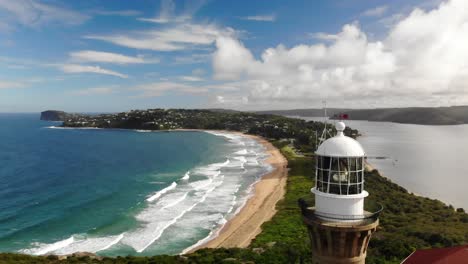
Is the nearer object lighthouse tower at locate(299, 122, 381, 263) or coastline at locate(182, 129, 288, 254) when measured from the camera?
lighthouse tower at locate(299, 122, 381, 263)

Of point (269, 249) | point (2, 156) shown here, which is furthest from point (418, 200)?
point (2, 156)

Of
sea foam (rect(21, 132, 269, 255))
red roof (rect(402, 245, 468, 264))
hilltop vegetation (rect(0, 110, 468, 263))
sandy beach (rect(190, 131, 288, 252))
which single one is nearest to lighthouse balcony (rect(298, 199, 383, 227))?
hilltop vegetation (rect(0, 110, 468, 263))

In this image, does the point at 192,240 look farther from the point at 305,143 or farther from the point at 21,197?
the point at 305,143

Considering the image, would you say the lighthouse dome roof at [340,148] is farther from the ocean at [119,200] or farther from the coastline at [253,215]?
the ocean at [119,200]

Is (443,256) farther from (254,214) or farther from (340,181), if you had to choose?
(254,214)

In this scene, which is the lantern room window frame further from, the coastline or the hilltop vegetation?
the coastline

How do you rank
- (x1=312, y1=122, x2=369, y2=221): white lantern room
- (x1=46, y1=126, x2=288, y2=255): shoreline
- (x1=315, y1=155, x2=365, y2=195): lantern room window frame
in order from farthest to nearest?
(x1=46, y1=126, x2=288, y2=255): shoreline, (x1=315, y1=155, x2=365, y2=195): lantern room window frame, (x1=312, y1=122, x2=369, y2=221): white lantern room

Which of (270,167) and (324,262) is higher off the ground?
(324,262)
